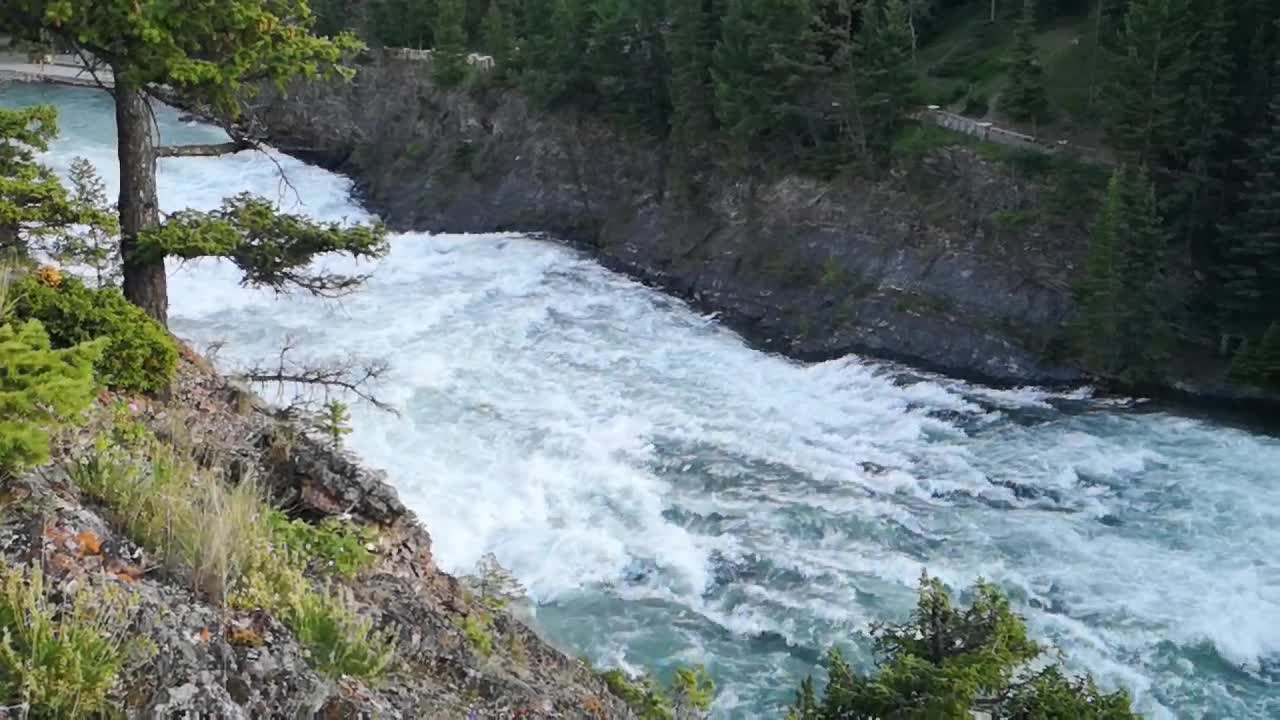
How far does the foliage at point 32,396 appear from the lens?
5.66m

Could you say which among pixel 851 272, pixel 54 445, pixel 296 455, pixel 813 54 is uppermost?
pixel 813 54

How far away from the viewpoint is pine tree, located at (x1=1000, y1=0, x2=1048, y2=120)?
36875 mm

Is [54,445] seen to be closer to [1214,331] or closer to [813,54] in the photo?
[1214,331]

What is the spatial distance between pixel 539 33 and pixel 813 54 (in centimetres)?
1602

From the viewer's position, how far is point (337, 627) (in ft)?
21.3

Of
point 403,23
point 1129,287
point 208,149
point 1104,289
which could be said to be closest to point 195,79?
point 208,149

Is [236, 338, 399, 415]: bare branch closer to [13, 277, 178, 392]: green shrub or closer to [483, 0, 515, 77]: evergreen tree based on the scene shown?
[13, 277, 178, 392]: green shrub

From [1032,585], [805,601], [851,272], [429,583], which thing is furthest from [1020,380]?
[429,583]

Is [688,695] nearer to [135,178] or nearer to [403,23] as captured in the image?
[135,178]

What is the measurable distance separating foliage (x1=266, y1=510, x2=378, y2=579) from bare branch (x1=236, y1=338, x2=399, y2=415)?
1898 millimetres

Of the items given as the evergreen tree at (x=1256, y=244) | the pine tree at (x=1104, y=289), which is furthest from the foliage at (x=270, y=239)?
the evergreen tree at (x=1256, y=244)

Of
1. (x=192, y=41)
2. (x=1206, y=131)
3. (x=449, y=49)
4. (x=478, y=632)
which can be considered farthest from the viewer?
(x=449, y=49)

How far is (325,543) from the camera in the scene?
8.55m

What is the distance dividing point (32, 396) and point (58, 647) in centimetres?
155
